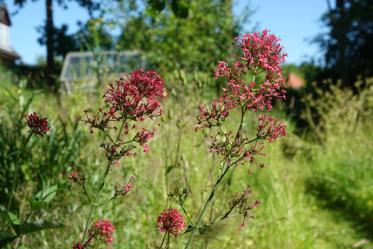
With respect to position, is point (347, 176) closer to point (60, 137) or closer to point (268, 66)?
point (60, 137)

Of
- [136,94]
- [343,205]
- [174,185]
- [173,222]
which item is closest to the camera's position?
[136,94]

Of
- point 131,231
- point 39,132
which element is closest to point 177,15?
point 131,231

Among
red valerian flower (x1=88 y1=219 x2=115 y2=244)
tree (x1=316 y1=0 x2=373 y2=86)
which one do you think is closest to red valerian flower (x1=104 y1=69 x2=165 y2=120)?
red valerian flower (x1=88 y1=219 x2=115 y2=244)

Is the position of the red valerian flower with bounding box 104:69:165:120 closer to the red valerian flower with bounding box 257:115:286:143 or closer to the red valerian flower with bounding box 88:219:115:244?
the red valerian flower with bounding box 257:115:286:143

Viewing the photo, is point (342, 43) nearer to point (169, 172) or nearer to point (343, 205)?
point (343, 205)

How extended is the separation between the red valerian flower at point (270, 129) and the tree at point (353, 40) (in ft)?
60.1

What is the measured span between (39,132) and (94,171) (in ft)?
8.68

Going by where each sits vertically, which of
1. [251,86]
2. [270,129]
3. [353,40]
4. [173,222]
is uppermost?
[353,40]

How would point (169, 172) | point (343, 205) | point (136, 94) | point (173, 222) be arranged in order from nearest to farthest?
point (136, 94) < point (173, 222) < point (169, 172) < point (343, 205)

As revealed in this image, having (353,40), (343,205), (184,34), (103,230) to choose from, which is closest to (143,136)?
(103,230)

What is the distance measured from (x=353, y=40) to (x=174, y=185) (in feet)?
70.1

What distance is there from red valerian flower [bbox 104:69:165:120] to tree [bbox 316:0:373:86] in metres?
18.5

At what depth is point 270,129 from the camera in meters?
1.52

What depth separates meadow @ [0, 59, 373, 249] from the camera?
10.3 ft
